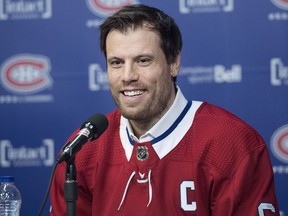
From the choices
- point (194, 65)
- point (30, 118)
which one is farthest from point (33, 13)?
point (194, 65)

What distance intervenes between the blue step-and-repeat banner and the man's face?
0.93 m

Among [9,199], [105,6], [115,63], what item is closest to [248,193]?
[115,63]

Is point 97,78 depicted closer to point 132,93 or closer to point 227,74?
point 227,74

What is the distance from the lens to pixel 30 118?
133 inches

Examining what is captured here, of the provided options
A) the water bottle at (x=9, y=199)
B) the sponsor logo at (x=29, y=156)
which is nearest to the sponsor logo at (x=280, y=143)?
the sponsor logo at (x=29, y=156)

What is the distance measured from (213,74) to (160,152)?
0.99 meters

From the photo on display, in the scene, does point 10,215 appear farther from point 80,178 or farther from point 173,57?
point 173,57

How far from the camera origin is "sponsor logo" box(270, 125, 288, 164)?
10.3 ft

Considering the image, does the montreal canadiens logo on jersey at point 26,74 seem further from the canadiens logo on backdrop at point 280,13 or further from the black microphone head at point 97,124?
the black microphone head at point 97,124

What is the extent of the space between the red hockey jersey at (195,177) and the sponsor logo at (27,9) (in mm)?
1191

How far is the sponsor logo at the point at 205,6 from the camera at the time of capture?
321 centimetres

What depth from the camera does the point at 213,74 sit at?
319cm

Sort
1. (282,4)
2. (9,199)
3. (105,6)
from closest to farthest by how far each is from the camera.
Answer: (9,199) < (282,4) < (105,6)

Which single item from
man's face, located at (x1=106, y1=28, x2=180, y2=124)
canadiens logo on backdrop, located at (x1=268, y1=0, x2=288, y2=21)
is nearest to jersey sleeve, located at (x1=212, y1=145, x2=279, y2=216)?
man's face, located at (x1=106, y1=28, x2=180, y2=124)
